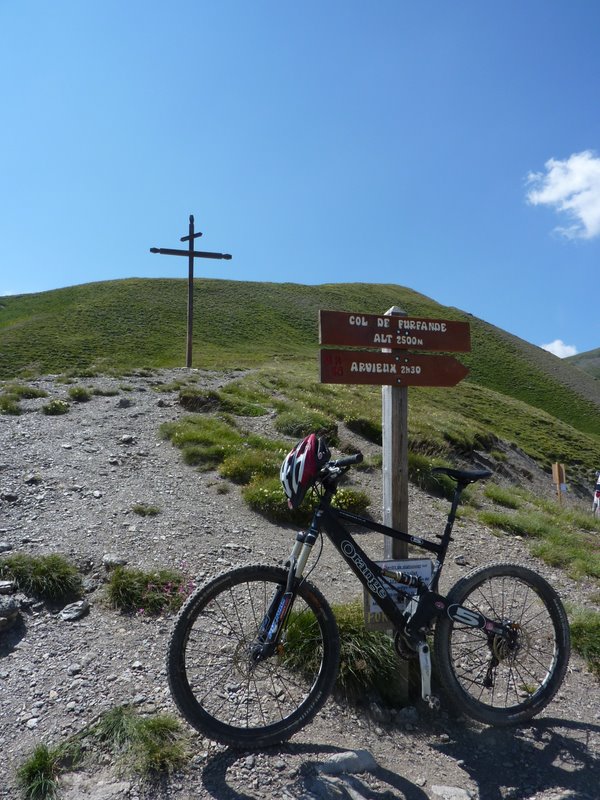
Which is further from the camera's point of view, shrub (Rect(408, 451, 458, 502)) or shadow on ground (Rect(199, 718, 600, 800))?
shrub (Rect(408, 451, 458, 502))

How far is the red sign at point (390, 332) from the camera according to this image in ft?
15.3

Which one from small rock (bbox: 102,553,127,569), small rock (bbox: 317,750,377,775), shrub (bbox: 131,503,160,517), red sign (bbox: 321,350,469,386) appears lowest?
small rock (bbox: 317,750,377,775)

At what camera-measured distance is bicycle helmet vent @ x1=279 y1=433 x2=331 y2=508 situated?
12.4ft

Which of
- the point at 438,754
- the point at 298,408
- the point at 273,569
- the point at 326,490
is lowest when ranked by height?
the point at 438,754

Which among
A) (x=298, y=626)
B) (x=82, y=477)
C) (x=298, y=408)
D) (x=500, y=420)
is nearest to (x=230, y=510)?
(x=82, y=477)

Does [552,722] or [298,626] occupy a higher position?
[298,626]

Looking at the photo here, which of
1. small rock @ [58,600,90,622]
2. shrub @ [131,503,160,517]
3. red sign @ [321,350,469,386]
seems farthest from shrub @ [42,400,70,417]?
red sign @ [321,350,469,386]

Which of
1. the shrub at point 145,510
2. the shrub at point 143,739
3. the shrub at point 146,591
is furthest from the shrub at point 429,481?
the shrub at point 143,739

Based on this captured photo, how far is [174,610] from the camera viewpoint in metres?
5.42

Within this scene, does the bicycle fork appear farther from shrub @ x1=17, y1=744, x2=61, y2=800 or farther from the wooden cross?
the wooden cross

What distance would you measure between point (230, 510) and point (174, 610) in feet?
9.78

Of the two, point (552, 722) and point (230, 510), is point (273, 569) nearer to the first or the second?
point (552, 722)

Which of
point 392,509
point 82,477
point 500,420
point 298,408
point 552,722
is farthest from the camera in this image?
point 500,420

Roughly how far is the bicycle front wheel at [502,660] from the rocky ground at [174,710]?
19 centimetres
